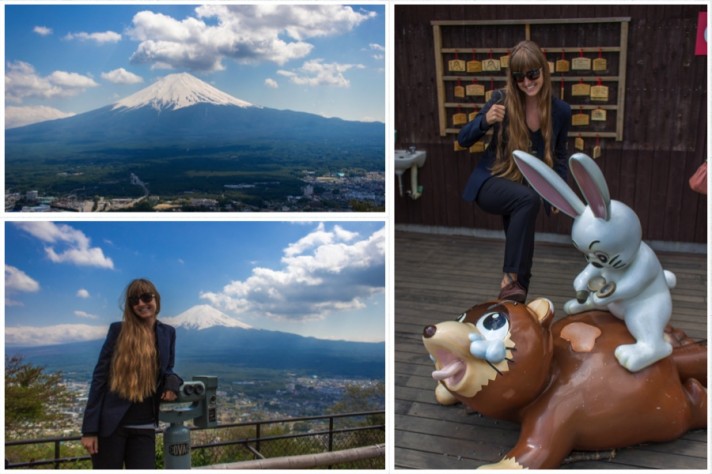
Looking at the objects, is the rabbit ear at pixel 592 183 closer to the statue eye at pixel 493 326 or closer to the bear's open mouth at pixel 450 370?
the statue eye at pixel 493 326

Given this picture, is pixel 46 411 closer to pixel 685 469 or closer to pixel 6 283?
pixel 6 283

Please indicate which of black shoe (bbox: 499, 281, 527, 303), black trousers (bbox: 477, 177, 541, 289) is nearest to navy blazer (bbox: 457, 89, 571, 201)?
black trousers (bbox: 477, 177, 541, 289)

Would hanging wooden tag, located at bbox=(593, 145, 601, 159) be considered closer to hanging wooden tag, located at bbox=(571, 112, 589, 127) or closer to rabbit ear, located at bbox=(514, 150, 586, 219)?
hanging wooden tag, located at bbox=(571, 112, 589, 127)

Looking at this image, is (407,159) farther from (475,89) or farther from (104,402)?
(104,402)

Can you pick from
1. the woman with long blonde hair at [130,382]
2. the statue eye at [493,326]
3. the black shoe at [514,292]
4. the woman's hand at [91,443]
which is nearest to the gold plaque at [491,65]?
the black shoe at [514,292]

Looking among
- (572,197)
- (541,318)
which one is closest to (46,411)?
(541,318)

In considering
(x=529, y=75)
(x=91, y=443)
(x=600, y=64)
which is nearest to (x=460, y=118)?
(x=600, y=64)
